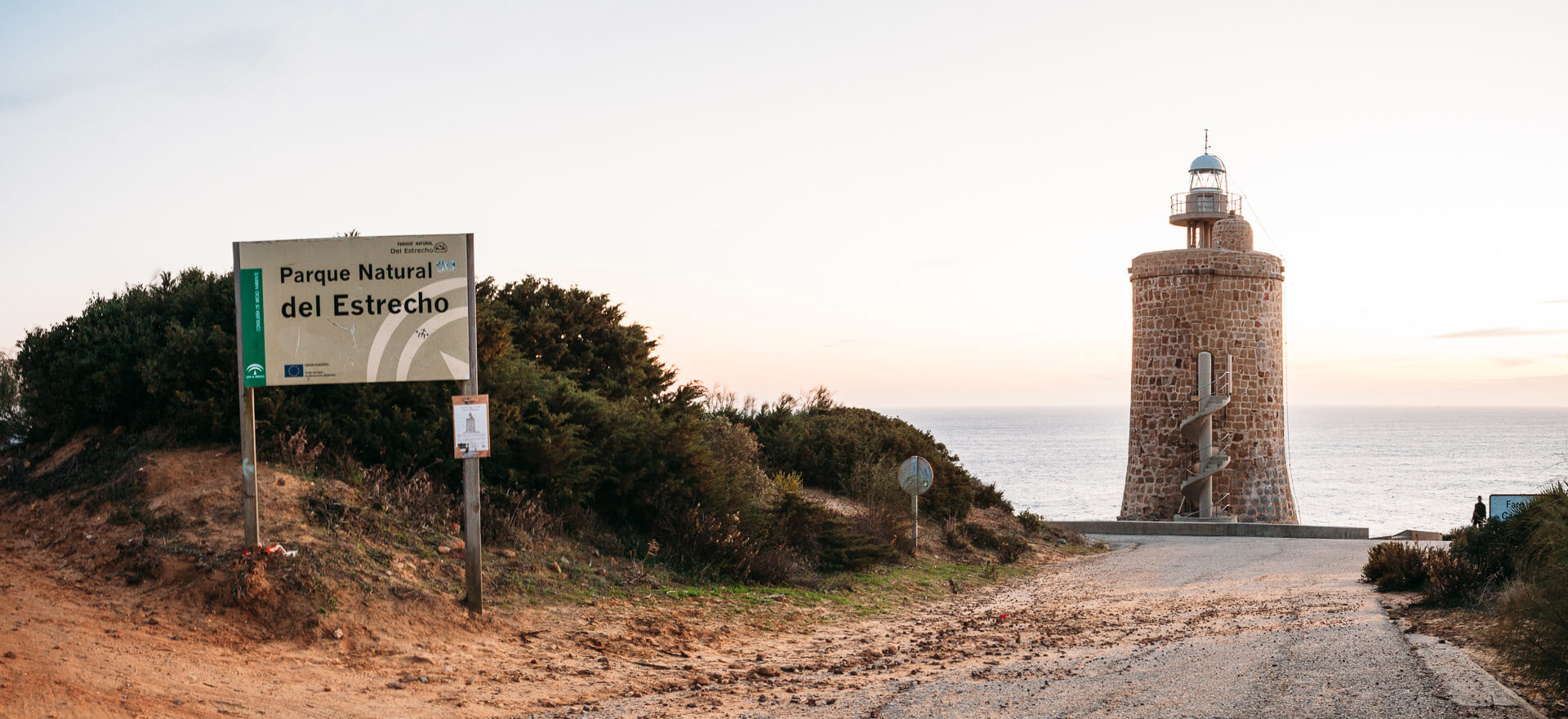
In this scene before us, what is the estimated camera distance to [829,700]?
7676 millimetres

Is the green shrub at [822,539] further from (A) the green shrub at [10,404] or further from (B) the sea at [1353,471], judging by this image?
(B) the sea at [1353,471]

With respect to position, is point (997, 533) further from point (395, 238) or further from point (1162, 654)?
point (395, 238)

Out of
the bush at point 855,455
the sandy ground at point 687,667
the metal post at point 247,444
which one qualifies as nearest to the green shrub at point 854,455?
the bush at point 855,455

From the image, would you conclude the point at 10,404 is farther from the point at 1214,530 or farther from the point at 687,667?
the point at 1214,530

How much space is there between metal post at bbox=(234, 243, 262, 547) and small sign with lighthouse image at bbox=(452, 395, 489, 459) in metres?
1.76

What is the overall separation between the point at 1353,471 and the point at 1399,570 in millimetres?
83696

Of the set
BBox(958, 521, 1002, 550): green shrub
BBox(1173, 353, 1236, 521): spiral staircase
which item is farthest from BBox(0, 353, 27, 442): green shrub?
BBox(1173, 353, 1236, 521): spiral staircase

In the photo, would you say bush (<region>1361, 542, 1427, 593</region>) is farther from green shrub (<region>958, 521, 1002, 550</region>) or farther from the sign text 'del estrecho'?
the sign text 'del estrecho'

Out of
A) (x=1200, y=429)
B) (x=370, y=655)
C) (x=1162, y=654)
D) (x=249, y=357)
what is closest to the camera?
(x=370, y=655)

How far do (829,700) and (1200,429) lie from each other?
2439cm

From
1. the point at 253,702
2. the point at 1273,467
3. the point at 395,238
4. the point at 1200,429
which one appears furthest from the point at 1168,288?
the point at 253,702

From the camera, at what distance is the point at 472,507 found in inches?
385

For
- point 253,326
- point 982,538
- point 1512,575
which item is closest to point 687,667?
point 253,326

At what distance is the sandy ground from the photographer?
698 cm
